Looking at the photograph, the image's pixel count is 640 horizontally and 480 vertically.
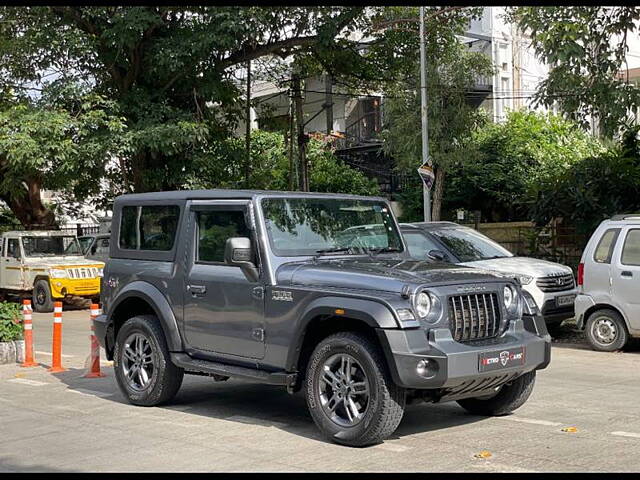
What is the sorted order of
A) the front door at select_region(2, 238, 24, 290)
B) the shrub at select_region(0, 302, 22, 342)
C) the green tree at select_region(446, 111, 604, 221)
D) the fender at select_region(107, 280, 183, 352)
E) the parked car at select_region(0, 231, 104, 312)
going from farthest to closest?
the green tree at select_region(446, 111, 604, 221) < the front door at select_region(2, 238, 24, 290) < the parked car at select_region(0, 231, 104, 312) < the shrub at select_region(0, 302, 22, 342) < the fender at select_region(107, 280, 183, 352)

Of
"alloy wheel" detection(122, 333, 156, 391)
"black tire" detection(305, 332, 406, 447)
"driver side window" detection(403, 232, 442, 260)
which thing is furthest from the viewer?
"driver side window" detection(403, 232, 442, 260)

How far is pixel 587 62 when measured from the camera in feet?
53.8

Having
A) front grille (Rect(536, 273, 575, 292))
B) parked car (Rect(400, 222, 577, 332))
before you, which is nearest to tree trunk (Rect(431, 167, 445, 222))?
parked car (Rect(400, 222, 577, 332))

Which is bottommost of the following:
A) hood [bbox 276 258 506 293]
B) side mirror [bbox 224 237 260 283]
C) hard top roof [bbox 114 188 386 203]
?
hood [bbox 276 258 506 293]

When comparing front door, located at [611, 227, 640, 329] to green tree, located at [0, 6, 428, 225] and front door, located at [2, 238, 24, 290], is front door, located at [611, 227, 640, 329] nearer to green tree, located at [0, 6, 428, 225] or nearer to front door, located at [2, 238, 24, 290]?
green tree, located at [0, 6, 428, 225]

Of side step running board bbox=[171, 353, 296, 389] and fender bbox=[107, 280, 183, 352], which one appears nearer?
side step running board bbox=[171, 353, 296, 389]

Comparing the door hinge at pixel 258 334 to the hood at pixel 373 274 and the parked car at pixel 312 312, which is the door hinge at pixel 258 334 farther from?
the hood at pixel 373 274

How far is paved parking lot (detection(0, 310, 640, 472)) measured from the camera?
270 inches

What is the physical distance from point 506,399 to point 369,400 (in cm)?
183

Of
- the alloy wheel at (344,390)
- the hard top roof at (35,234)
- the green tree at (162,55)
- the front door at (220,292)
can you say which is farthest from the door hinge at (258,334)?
the hard top roof at (35,234)

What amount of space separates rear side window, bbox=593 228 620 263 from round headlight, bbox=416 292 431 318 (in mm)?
6786

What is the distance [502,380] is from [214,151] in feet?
64.1

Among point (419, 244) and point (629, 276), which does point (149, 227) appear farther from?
point (629, 276)

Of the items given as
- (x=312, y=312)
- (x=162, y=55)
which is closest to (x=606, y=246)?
(x=312, y=312)
